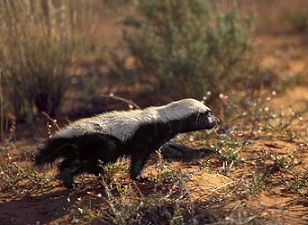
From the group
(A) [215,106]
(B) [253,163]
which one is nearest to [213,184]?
(B) [253,163]

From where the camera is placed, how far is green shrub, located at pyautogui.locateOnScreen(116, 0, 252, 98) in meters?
7.34

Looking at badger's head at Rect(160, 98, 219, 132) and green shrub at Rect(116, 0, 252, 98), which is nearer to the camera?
badger's head at Rect(160, 98, 219, 132)

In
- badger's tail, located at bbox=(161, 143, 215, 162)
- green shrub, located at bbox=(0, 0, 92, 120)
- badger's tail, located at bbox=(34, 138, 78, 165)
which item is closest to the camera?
badger's tail, located at bbox=(34, 138, 78, 165)

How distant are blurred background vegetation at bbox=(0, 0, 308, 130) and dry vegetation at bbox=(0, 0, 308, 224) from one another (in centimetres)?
2

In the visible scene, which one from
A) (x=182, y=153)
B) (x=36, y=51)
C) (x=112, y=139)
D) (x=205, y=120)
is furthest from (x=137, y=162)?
(x=36, y=51)

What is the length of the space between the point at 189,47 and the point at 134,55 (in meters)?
0.90

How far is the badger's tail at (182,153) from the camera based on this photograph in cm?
476

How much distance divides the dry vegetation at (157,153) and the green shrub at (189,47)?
33mm

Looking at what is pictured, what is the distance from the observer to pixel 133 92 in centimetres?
824

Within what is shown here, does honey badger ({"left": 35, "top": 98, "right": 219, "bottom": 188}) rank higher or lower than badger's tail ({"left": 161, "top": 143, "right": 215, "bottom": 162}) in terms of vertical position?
higher

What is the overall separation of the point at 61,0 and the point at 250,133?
9.62 feet

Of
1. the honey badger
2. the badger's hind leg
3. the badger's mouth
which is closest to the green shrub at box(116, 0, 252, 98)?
the badger's mouth

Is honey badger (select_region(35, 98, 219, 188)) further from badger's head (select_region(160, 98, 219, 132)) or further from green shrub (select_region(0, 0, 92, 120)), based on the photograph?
green shrub (select_region(0, 0, 92, 120))

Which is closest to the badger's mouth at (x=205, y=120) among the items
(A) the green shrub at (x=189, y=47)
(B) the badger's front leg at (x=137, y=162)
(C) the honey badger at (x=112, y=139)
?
(C) the honey badger at (x=112, y=139)
